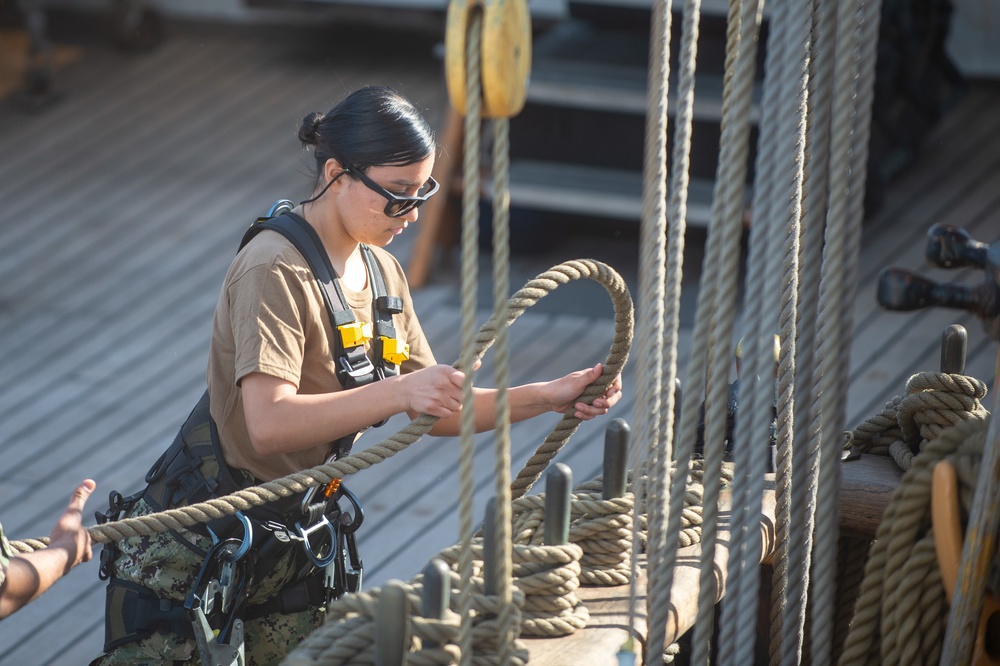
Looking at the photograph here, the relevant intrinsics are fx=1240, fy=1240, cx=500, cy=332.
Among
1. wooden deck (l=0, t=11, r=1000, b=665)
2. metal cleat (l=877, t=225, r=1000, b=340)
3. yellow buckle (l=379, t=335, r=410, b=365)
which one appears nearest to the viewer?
metal cleat (l=877, t=225, r=1000, b=340)

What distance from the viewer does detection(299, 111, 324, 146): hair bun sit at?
182 cm

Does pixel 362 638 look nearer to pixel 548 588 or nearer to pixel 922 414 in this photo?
pixel 548 588

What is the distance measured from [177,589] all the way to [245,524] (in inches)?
5.4

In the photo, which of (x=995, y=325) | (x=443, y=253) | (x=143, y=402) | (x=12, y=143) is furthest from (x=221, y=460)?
(x=12, y=143)

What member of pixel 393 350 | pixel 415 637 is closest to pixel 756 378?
pixel 415 637

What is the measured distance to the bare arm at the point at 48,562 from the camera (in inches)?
54.9

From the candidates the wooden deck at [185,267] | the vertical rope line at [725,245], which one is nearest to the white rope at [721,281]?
the vertical rope line at [725,245]

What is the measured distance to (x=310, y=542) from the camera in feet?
6.01

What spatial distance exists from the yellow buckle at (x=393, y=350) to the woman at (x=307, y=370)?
18 mm

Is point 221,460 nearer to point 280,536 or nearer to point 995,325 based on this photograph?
point 280,536

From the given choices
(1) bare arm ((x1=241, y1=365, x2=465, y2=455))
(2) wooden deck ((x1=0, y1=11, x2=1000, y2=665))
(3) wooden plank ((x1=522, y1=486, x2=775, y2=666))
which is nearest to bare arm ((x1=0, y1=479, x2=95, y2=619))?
(1) bare arm ((x1=241, y1=365, x2=465, y2=455))

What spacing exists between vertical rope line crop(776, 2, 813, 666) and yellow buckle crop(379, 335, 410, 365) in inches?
22.8

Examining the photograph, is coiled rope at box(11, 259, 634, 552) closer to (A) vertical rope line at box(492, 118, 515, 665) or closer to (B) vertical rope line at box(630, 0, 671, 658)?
(B) vertical rope line at box(630, 0, 671, 658)

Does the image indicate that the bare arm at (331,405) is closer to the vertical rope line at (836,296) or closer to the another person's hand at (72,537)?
the another person's hand at (72,537)
